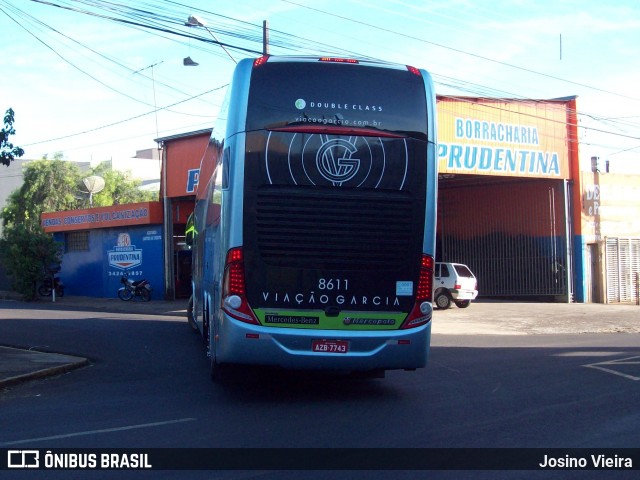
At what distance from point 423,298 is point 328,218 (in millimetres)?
1592

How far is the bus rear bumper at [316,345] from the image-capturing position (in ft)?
32.0

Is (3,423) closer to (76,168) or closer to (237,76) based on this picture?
(237,76)

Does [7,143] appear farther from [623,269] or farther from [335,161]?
[623,269]

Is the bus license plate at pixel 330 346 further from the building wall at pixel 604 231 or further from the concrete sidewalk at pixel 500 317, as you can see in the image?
the building wall at pixel 604 231

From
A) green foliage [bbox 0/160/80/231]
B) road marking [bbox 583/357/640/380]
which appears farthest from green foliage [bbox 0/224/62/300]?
road marking [bbox 583/357/640/380]

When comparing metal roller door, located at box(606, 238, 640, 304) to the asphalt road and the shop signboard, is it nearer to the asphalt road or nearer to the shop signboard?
the shop signboard

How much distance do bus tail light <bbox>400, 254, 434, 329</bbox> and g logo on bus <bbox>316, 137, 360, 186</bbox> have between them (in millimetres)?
1434

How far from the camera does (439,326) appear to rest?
76.3ft

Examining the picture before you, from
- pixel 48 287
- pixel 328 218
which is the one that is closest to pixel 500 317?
pixel 328 218

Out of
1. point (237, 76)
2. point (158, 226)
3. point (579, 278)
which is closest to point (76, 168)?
point (158, 226)

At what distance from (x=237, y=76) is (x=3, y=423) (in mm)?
4964

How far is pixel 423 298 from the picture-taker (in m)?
10.1

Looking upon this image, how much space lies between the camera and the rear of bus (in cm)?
976

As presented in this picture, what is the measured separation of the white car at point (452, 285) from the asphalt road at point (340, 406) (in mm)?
11998
